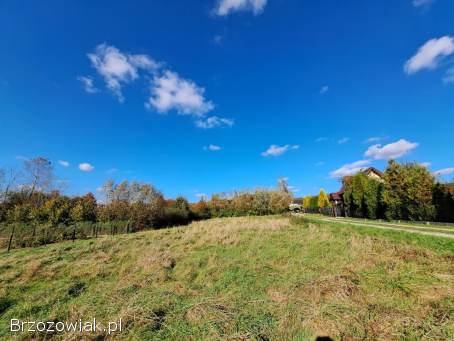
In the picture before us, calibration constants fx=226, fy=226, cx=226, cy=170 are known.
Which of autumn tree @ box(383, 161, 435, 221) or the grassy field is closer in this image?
the grassy field

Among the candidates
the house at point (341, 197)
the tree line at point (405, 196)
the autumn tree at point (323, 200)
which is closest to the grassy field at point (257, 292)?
the tree line at point (405, 196)

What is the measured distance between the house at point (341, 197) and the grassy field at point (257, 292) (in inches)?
823

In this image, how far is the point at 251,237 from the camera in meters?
12.5

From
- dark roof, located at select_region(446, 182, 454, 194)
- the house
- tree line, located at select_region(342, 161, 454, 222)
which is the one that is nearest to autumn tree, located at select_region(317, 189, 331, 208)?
the house

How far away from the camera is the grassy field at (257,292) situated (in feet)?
13.5

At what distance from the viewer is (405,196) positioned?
744 inches

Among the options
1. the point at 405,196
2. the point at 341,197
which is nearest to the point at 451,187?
the point at 405,196

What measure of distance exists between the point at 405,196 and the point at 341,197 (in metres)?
17.9

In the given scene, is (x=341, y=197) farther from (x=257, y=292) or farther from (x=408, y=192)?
(x=257, y=292)

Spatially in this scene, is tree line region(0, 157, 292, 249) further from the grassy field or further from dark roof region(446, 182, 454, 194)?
dark roof region(446, 182, 454, 194)

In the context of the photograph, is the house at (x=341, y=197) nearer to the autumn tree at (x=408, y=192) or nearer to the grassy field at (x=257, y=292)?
the autumn tree at (x=408, y=192)

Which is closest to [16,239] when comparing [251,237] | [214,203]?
[251,237]

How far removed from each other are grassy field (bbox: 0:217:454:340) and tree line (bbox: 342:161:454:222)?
10307mm

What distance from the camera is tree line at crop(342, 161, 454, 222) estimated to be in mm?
16922
